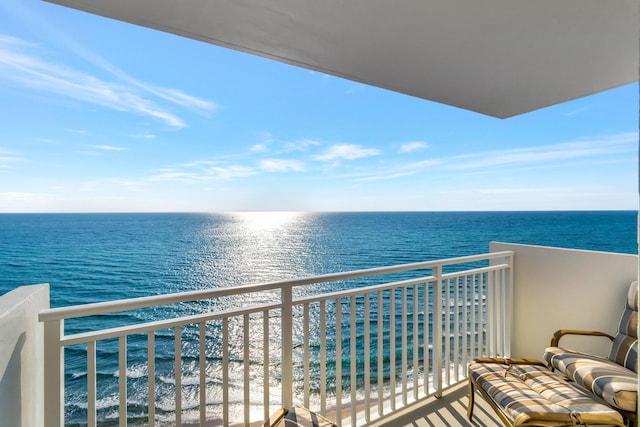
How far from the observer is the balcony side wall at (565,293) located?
2.38m

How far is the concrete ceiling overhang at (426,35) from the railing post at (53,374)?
1.34 meters

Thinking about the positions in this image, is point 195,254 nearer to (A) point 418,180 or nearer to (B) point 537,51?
(A) point 418,180

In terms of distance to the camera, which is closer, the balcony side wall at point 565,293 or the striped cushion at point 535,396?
the striped cushion at point 535,396

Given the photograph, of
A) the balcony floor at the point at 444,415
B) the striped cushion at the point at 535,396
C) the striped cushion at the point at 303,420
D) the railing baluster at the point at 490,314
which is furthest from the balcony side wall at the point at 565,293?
the striped cushion at the point at 303,420

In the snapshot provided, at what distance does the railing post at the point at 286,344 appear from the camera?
1716 millimetres

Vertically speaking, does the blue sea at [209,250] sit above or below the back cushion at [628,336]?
below

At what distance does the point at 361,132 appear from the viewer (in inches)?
980

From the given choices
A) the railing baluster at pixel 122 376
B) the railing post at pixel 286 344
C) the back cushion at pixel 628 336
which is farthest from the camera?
the back cushion at pixel 628 336

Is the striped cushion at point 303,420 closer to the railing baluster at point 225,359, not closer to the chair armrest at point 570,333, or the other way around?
the railing baluster at point 225,359

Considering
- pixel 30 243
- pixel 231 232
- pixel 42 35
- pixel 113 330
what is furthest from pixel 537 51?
pixel 231 232

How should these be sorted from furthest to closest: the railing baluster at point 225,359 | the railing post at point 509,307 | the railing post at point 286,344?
1. the railing post at point 509,307
2. the railing post at point 286,344
3. the railing baluster at point 225,359

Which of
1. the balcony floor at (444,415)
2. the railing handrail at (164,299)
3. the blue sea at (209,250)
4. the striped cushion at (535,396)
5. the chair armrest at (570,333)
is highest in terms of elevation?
the railing handrail at (164,299)

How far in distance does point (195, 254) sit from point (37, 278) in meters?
8.99

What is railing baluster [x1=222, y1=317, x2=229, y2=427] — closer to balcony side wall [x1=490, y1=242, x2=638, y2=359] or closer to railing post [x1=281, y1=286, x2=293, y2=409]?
railing post [x1=281, y1=286, x2=293, y2=409]
